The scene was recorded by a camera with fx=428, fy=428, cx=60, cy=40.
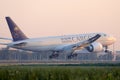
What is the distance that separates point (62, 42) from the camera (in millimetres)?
96875

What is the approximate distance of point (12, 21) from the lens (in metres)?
101

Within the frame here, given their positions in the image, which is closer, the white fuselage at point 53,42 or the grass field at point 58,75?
the grass field at point 58,75

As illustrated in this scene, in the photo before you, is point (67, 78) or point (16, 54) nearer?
point (67, 78)

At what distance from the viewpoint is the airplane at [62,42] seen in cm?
9475

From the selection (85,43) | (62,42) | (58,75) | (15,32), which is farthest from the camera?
(15,32)

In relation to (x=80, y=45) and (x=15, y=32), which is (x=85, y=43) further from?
(x=15, y=32)

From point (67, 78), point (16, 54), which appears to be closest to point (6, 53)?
point (16, 54)

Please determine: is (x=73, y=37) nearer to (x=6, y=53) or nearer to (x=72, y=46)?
(x=72, y=46)

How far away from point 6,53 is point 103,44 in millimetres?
71424

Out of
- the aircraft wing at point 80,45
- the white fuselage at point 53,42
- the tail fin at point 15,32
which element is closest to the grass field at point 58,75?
the white fuselage at point 53,42

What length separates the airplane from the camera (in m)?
94.8

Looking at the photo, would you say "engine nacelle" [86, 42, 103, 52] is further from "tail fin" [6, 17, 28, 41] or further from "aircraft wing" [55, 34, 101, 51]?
"tail fin" [6, 17, 28, 41]

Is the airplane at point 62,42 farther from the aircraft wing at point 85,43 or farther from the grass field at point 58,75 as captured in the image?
the grass field at point 58,75

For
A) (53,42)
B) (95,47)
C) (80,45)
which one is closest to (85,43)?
(80,45)
